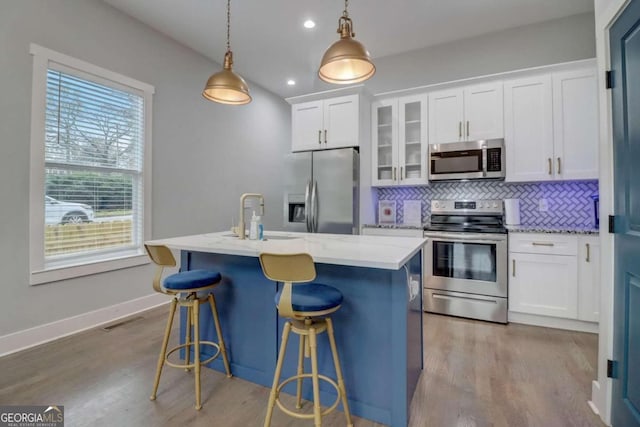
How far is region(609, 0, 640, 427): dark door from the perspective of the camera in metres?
1.38

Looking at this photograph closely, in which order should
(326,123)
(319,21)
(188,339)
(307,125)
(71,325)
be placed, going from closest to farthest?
(188,339) < (71,325) < (319,21) < (326,123) < (307,125)

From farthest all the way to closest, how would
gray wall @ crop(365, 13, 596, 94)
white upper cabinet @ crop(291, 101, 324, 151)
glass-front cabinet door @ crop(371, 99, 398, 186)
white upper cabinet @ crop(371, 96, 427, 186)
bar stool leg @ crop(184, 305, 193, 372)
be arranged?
white upper cabinet @ crop(291, 101, 324, 151) < glass-front cabinet door @ crop(371, 99, 398, 186) < white upper cabinet @ crop(371, 96, 427, 186) < gray wall @ crop(365, 13, 596, 94) < bar stool leg @ crop(184, 305, 193, 372)

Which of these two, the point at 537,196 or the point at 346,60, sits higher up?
the point at 346,60

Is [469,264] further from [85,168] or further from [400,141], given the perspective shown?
[85,168]

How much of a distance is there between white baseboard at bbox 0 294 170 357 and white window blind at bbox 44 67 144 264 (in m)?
0.55

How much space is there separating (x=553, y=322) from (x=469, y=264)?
900 mm

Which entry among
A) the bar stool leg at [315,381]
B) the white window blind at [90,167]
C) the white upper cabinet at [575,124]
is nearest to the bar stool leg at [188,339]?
the bar stool leg at [315,381]

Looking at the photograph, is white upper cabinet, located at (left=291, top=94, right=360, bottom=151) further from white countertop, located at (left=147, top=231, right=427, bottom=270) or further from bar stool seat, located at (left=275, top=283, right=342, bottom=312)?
bar stool seat, located at (left=275, top=283, right=342, bottom=312)

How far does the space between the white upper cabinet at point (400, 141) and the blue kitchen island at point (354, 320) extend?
194 centimetres

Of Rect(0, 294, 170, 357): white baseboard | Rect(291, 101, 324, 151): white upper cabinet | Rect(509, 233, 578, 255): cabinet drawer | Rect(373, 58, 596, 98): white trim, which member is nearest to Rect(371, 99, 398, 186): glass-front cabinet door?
Rect(373, 58, 596, 98): white trim

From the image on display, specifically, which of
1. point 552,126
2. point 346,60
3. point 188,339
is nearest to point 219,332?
point 188,339

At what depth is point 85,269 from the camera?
2857 mm

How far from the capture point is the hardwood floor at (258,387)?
167 cm

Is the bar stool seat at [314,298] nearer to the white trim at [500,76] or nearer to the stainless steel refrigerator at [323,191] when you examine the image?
the stainless steel refrigerator at [323,191]
